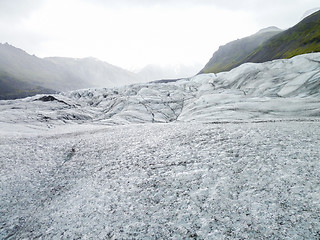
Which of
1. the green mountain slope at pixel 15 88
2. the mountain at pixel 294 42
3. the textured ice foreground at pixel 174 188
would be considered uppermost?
the mountain at pixel 294 42

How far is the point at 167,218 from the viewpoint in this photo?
3.70 meters

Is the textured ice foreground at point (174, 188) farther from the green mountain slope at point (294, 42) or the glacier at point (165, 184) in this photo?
the green mountain slope at point (294, 42)

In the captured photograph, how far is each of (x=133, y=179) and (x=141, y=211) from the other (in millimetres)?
1284

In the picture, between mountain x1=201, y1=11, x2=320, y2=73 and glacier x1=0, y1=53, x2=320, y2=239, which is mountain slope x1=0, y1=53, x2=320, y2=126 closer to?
glacier x1=0, y1=53, x2=320, y2=239

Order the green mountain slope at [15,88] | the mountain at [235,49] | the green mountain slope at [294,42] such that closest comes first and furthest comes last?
1. the green mountain slope at [294,42]
2. the green mountain slope at [15,88]
3. the mountain at [235,49]

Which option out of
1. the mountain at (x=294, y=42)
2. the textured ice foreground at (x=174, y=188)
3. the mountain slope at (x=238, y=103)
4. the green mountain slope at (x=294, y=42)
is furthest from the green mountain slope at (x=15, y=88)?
the textured ice foreground at (x=174, y=188)

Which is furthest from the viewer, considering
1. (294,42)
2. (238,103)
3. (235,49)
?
(235,49)

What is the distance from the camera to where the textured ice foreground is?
3404 mm

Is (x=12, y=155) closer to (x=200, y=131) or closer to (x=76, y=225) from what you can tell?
(x=76, y=225)

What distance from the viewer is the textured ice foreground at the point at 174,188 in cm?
340

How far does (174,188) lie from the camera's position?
4.55 meters

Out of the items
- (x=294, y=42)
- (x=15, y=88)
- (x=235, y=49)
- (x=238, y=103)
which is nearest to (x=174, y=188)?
(x=238, y=103)

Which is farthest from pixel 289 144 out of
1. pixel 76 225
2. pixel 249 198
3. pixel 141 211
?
pixel 76 225

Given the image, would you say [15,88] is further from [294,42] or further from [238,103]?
[294,42]
